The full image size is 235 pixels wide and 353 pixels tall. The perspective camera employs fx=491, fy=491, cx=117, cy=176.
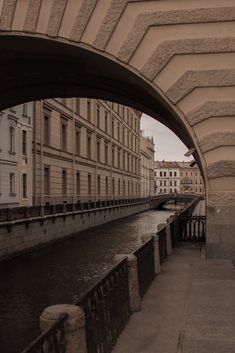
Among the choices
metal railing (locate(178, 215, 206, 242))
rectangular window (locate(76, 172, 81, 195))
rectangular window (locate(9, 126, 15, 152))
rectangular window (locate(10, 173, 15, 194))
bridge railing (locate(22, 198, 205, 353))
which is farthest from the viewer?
rectangular window (locate(76, 172, 81, 195))

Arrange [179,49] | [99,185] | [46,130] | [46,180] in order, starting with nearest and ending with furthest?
[179,49] < [46,180] < [46,130] < [99,185]

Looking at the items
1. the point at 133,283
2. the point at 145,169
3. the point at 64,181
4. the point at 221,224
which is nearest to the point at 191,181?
the point at 145,169

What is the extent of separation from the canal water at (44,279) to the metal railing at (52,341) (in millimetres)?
Result: 7789

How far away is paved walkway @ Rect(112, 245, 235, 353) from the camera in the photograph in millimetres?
Answer: 5992

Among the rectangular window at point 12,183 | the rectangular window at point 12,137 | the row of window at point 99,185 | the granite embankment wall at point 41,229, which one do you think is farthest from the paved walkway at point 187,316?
the row of window at point 99,185

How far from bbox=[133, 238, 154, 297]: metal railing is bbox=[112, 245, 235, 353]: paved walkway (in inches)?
6.4

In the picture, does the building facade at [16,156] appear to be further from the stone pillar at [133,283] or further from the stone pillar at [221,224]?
the stone pillar at [133,283]

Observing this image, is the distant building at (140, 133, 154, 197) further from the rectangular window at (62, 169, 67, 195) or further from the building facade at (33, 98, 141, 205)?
the rectangular window at (62, 169, 67, 195)

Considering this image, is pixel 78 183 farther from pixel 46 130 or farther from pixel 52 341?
pixel 52 341

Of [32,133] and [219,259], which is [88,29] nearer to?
[219,259]

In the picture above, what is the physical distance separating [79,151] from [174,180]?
490ft

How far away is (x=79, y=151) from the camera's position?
47.0m

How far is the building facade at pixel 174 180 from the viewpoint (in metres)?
192

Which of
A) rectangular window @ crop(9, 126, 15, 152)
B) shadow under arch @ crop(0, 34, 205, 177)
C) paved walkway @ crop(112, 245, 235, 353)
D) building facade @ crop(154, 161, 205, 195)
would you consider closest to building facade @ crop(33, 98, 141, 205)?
rectangular window @ crop(9, 126, 15, 152)
